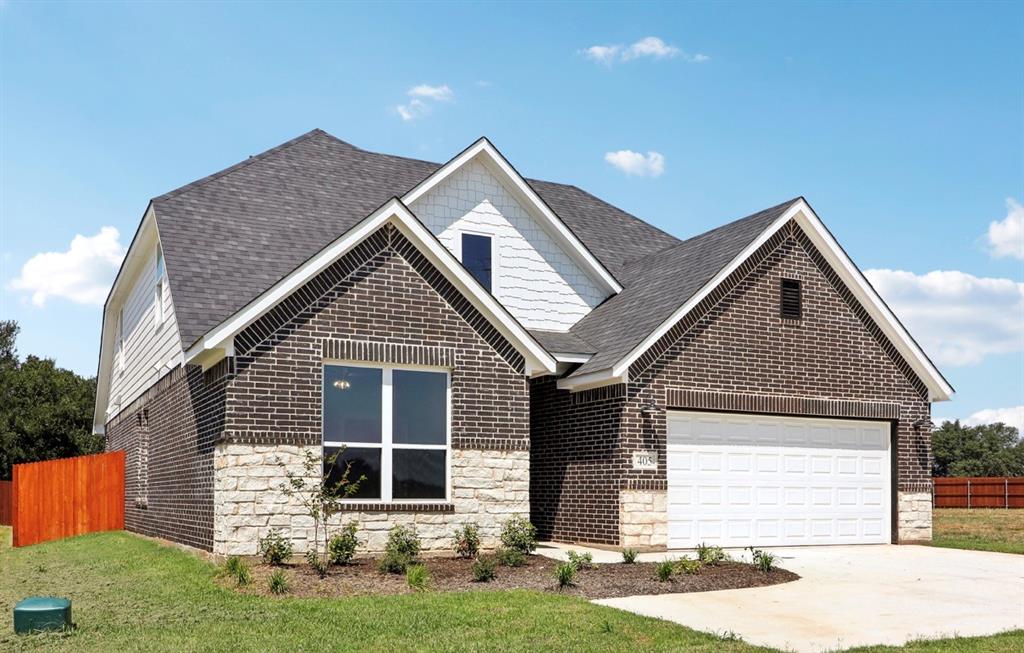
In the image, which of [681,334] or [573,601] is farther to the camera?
[681,334]

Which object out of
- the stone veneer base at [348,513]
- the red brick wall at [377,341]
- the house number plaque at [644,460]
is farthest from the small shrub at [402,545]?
the house number plaque at [644,460]

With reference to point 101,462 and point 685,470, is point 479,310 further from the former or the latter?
point 101,462

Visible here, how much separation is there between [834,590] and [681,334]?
6479 millimetres

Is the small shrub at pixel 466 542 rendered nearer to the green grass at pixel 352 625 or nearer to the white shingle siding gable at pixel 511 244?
the green grass at pixel 352 625

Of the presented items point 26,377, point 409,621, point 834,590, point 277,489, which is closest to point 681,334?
point 834,590

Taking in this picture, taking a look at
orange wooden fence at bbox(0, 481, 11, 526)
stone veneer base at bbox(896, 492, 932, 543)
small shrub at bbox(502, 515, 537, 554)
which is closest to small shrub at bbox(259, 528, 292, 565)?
small shrub at bbox(502, 515, 537, 554)

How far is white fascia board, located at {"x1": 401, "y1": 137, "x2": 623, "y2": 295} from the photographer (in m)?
20.7

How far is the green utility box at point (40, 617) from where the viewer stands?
10453 mm

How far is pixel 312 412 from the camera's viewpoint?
15430 mm

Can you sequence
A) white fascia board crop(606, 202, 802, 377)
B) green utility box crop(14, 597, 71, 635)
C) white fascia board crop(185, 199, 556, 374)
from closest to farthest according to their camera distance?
green utility box crop(14, 597, 71, 635) < white fascia board crop(185, 199, 556, 374) < white fascia board crop(606, 202, 802, 377)

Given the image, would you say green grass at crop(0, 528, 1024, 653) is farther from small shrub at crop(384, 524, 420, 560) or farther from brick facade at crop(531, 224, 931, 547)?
brick facade at crop(531, 224, 931, 547)

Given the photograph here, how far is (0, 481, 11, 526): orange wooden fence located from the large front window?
89.5 ft

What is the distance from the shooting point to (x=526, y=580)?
43.9 feet

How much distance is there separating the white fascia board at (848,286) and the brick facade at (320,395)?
2424 mm
